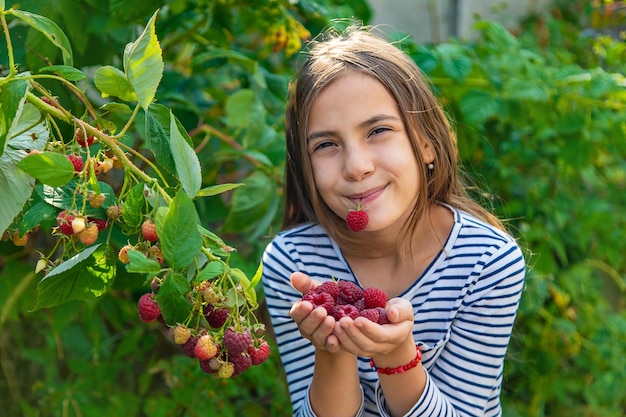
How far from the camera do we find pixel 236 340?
0.90 metres

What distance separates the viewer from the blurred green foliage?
5.59 ft

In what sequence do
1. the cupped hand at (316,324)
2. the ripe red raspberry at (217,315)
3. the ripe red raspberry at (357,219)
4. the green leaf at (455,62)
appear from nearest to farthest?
the ripe red raspberry at (217,315)
the cupped hand at (316,324)
the ripe red raspberry at (357,219)
the green leaf at (455,62)

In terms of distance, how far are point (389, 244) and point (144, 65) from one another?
2.52 ft

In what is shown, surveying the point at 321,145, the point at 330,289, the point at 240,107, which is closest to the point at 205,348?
the point at 330,289

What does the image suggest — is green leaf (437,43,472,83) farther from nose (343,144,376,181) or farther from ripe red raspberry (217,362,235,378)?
ripe red raspberry (217,362,235,378)

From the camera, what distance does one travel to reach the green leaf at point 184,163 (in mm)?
859

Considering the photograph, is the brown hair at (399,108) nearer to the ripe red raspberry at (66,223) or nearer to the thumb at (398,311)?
the thumb at (398,311)

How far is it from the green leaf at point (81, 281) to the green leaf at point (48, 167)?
0.43ft

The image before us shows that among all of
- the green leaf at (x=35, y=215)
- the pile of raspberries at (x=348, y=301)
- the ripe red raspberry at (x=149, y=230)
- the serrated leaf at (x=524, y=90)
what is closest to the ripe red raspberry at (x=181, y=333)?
the ripe red raspberry at (x=149, y=230)

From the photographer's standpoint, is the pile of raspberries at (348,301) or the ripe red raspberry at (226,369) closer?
the ripe red raspberry at (226,369)

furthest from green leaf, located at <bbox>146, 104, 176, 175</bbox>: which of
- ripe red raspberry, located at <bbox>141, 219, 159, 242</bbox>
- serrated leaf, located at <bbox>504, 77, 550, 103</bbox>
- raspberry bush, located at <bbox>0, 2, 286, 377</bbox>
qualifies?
serrated leaf, located at <bbox>504, 77, 550, 103</bbox>

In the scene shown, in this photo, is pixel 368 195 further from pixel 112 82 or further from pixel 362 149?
A: pixel 112 82

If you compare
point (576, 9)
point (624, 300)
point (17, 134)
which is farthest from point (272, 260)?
point (576, 9)

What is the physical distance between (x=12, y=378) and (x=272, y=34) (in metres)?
1.16
